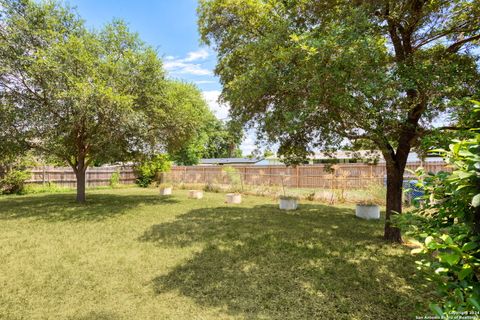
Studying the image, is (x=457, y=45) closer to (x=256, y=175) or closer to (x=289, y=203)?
(x=289, y=203)

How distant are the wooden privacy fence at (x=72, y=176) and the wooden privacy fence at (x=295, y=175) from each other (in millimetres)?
3490

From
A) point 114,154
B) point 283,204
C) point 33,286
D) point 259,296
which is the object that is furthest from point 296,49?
point 114,154

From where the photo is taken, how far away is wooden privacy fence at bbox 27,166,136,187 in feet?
51.1

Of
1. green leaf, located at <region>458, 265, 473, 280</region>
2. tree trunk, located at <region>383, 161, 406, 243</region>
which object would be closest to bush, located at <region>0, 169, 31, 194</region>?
tree trunk, located at <region>383, 161, 406, 243</region>

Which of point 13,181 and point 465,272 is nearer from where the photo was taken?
point 465,272

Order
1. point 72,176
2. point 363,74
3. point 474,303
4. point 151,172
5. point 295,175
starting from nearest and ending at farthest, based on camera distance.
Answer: point 474,303
point 363,74
point 295,175
point 72,176
point 151,172

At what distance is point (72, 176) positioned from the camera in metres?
16.9

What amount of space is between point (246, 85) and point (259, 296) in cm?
310

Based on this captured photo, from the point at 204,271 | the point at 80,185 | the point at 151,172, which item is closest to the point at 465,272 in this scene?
the point at 204,271

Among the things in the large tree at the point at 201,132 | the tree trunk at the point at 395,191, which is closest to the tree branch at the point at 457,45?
the tree trunk at the point at 395,191

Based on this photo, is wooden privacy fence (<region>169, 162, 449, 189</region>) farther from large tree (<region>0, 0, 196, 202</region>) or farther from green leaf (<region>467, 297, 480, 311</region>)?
green leaf (<region>467, 297, 480, 311</region>)

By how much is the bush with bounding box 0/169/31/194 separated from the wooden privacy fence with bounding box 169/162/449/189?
800 cm

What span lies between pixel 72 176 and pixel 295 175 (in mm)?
13508

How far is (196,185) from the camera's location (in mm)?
16375
